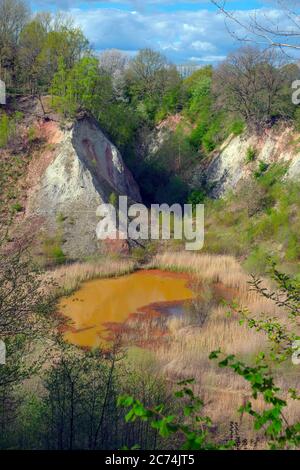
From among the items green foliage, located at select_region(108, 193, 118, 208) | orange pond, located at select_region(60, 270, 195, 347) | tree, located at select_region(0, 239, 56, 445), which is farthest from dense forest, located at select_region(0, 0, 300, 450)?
green foliage, located at select_region(108, 193, 118, 208)

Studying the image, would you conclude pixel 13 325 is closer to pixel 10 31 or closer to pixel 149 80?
pixel 10 31

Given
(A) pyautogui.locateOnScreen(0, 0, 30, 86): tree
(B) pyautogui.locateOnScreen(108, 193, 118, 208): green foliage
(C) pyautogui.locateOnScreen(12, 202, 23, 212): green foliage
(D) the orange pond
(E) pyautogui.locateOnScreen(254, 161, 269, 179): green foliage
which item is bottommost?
(D) the orange pond

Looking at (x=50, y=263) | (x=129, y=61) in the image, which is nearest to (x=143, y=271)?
(x=50, y=263)

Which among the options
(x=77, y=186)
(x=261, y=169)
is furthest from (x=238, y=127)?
(x=77, y=186)

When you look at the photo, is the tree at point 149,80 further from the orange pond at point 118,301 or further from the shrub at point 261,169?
the orange pond at point 118,301

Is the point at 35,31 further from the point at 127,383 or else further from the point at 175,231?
the point at 127,383

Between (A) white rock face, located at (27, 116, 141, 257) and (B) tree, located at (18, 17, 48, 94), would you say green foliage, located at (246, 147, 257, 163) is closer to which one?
(A) white rock face, located at (27, 116, 141, 257)
